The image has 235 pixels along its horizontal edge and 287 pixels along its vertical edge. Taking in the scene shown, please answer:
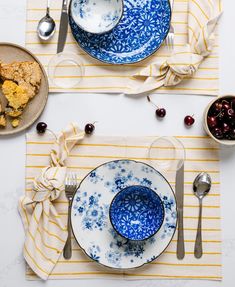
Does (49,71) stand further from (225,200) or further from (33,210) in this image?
(225,200)

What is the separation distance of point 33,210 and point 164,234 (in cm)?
27

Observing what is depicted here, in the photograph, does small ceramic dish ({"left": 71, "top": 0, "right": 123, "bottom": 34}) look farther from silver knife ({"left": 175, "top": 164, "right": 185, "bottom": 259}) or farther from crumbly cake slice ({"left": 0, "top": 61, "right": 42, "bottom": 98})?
silver knife ({"left": 175, "top": 164, "right": 185, "bottom": 259})

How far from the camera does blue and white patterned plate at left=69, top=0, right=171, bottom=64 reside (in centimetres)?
115

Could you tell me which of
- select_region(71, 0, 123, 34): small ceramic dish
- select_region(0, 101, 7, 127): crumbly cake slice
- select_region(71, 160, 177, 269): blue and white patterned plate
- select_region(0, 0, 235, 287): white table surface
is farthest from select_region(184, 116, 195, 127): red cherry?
select_region(0, 101, 7, 127): crumbly cake slice

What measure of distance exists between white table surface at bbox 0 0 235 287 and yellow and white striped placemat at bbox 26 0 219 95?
0.05ft

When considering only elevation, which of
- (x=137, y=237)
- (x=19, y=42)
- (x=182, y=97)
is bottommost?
(x=137, y=237)

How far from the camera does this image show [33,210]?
3.73 feet

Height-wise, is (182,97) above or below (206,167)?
above

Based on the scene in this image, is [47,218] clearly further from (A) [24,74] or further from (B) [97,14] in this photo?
(B) [97,14]

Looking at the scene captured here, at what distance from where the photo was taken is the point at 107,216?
3.75ft

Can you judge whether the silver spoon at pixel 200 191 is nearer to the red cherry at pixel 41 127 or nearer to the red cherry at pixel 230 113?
the red cherry at pixel 230 113

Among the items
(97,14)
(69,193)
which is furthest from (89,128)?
(97,14)

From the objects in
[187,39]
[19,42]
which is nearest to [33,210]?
[19,42]

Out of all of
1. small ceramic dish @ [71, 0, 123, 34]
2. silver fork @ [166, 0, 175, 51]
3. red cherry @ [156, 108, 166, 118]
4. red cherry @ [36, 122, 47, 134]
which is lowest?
red cherry @ [36, 122, 47, 134]
